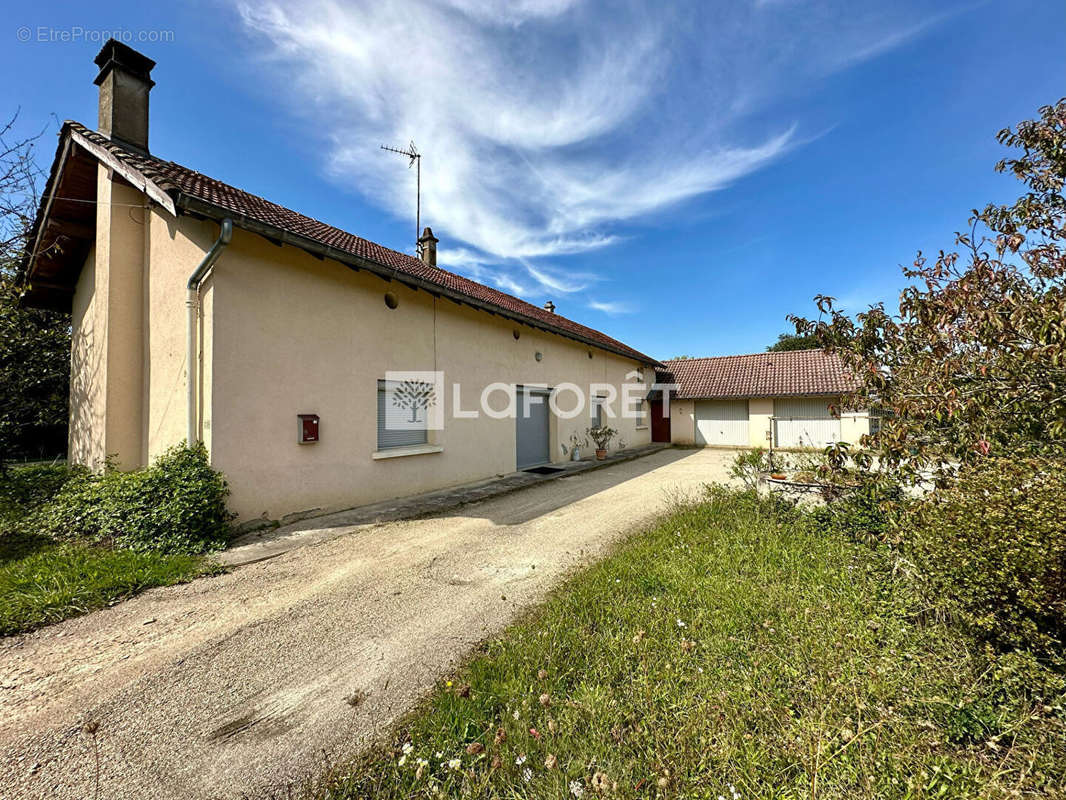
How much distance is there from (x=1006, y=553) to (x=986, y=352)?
4.69 feet

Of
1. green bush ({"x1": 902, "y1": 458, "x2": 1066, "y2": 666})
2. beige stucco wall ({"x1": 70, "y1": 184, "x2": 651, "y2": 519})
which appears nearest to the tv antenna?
beige stucco wall ({"x1": 70, "y1": 184, "x2": 651, "y2": 519})

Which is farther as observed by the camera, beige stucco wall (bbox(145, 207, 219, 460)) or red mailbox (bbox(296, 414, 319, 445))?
red mailbox (bbox(296, 414, 319, 445))

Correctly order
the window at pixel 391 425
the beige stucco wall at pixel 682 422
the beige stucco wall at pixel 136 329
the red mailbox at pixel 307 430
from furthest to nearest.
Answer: the beige stucco wall at pixel 682 422 < the window at pixel 391 425 < the red mailbox at pixel 307 430 < the beige stucco wall at pixel 136 329

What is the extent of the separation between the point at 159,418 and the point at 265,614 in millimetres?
4440

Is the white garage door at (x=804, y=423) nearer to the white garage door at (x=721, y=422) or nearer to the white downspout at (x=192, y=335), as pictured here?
the white garage door at (x=721, y=422)

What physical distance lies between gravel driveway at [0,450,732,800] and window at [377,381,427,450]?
99.7 inches

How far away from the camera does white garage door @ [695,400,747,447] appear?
18.5 meters

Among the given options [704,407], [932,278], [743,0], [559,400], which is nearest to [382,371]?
[559,400]

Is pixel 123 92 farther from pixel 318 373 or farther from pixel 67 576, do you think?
pixel 67 576

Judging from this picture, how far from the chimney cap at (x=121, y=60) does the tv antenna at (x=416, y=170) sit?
524 centimetres

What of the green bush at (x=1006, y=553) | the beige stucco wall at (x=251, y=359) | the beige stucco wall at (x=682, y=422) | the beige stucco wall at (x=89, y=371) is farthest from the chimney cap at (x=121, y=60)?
the beige stucco wall at (x=682, y=422)

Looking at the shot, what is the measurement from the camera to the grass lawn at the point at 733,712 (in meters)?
1.75

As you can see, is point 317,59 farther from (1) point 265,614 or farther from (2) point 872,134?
(2) point 872,134

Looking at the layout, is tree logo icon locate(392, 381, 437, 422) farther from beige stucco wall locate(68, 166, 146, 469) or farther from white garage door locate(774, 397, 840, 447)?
white garage door locate(774, 397, 840, 447)
